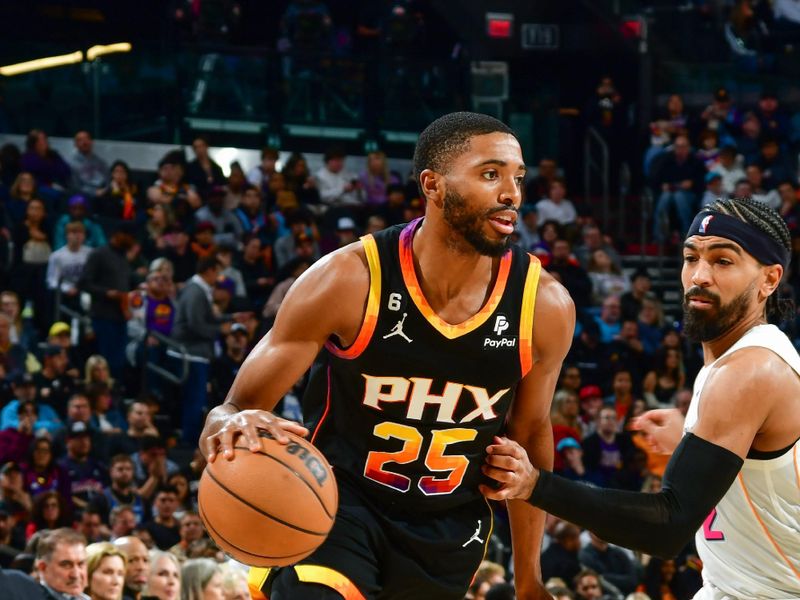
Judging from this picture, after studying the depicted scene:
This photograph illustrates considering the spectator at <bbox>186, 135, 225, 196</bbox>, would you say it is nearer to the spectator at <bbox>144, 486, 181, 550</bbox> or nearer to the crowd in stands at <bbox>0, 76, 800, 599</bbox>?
the crowd in stands at <bbox>0, 76, 800, 599</bbox>

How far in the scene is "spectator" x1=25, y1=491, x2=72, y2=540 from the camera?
9430 mm

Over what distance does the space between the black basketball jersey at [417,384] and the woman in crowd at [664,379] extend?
28.0ft

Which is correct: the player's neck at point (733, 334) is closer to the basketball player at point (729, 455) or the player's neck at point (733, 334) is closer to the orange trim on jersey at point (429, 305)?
the basketball player at point (729, 455)

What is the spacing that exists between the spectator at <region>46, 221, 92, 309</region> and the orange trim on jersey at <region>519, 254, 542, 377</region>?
8253 millimetres

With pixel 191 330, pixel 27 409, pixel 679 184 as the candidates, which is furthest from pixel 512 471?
pixel 679 184

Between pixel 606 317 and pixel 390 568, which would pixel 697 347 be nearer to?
pixel 606 317

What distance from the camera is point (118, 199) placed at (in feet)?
43.9

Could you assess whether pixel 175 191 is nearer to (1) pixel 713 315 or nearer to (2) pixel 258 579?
(2) pixel 258 579

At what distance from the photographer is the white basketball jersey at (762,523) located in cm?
411

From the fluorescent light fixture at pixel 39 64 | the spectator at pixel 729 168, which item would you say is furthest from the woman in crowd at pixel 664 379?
the fluorescent light fixture at pixel 39 64

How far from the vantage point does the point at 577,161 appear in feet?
58.9

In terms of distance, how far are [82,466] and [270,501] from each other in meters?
6.61

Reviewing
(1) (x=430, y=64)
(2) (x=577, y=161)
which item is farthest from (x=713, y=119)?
(1) (x=430, y=64)

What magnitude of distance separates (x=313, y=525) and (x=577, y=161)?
1430 cm
